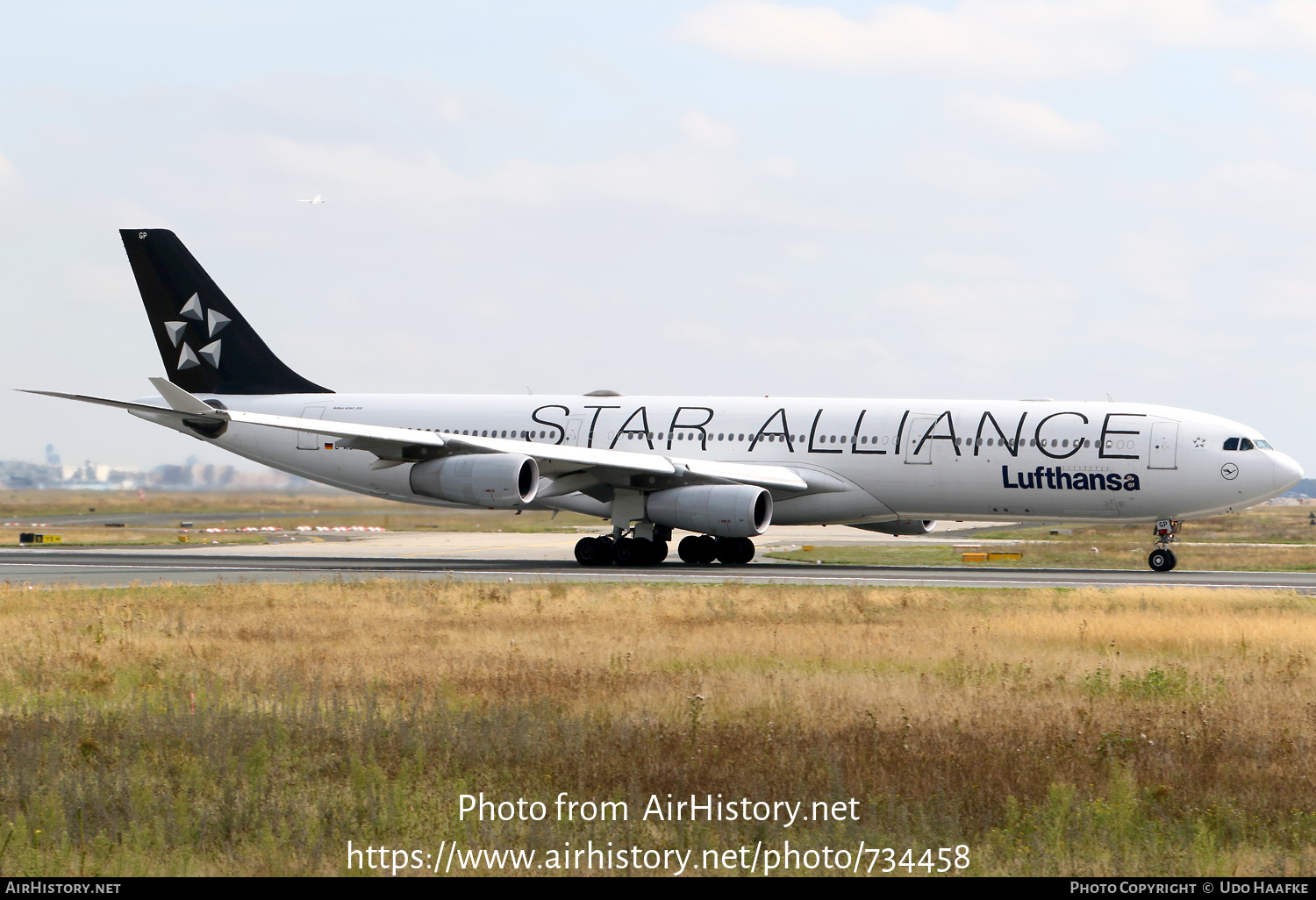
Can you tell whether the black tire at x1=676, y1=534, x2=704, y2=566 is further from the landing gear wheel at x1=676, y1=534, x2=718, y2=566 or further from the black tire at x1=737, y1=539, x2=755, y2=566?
the black tire at x1=737, y1=539, x2=755, y2=566

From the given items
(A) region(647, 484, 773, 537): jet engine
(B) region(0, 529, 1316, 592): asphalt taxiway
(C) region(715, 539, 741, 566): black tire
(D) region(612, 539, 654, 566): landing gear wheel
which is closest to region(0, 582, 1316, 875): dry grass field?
(B) region(0, 529, 1316, 592): asphalt taxiway

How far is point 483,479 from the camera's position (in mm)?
31297

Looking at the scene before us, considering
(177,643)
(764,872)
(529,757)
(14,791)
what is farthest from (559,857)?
(177,643)

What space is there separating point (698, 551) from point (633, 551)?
2.05 m

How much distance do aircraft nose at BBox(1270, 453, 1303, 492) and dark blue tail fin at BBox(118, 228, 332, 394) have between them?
24.3m

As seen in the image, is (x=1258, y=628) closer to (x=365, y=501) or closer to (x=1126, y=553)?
(x=1126, y=553)

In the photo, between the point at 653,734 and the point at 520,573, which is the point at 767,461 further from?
the point at 653,734

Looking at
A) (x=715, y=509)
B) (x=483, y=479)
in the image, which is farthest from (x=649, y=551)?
(x=483, y=479)

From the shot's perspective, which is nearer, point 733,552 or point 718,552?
point 733,552

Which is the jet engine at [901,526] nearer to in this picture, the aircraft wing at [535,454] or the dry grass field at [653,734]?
the aircraft wing at [535,454]

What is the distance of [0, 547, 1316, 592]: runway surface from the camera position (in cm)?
2825

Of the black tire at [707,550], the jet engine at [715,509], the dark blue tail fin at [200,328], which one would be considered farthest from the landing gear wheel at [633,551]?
the dark blue tail fin at [200,328]

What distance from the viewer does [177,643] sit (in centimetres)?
1695

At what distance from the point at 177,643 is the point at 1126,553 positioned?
32.8 metres
